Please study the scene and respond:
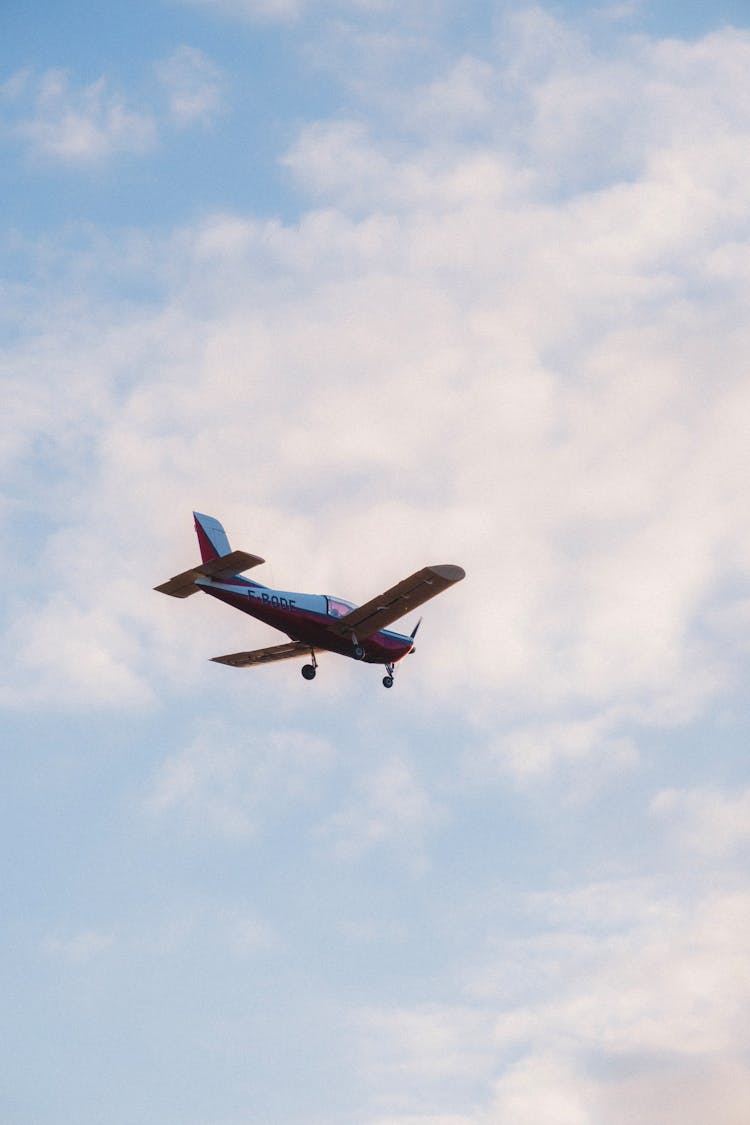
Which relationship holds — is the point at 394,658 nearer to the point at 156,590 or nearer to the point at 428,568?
the point at 428,568

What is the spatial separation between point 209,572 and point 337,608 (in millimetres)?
5645

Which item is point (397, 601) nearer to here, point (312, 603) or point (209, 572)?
point (312, 603)

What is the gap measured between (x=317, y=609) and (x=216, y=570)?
15.7ft

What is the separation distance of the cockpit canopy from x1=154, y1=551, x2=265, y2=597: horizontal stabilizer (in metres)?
4.35

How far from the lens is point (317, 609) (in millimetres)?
54094

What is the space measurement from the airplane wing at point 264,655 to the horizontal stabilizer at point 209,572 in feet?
22.6

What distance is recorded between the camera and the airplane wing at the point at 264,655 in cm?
5788

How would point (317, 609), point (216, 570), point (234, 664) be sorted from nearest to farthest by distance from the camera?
point (216, 570) < point (317, 609) < point (234, 664)

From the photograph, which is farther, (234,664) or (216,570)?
(234,664)

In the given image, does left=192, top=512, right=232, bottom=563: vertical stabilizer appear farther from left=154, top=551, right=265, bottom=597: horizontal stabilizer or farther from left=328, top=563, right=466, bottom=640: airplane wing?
left=328, top=563, right=466, bottom=640: airplane wing

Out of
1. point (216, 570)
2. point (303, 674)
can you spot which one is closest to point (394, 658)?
point (303, 674)

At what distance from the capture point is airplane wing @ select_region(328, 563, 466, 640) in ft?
172

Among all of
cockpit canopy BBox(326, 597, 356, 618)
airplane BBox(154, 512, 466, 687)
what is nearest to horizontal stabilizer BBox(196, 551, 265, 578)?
airplane BBox(154, 512, 466, 687)

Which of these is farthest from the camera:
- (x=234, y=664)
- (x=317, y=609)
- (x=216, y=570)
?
(x=234, y=664)
